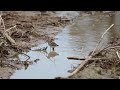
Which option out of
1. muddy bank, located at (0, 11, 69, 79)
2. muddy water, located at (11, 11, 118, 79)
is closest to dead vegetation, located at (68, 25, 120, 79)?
muddy water, located at (11, 11, 118, 79)

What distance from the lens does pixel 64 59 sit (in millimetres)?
6352

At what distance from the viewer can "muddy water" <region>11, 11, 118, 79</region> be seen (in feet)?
17.7

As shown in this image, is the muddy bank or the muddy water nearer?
the muddy water

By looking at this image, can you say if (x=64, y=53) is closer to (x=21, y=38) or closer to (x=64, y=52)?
(x=64, y=52)

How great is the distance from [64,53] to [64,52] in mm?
142

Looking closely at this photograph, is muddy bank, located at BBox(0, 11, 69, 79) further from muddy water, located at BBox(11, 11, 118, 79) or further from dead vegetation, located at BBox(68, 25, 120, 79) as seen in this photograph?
dead vegetation, located at BBox(68, 25, 120, 79)

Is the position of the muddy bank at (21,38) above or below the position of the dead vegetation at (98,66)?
below

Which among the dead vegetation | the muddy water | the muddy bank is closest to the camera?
the dead vegetation

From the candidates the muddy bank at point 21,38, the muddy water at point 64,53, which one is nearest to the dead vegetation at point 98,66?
the muddy water at point 64,53

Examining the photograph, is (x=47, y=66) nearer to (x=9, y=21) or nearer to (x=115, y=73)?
(x=115, y=73)

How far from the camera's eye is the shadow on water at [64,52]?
542 cm

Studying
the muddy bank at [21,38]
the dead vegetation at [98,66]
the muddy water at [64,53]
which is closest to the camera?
the dead vegetation at [98,66]

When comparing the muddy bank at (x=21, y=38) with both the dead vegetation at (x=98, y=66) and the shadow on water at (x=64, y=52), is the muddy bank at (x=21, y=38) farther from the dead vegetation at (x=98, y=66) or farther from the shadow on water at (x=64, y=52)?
the dead vegetation at (x=98, y=66)
